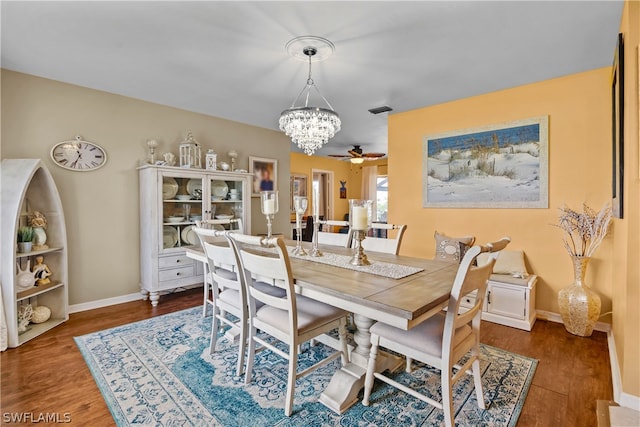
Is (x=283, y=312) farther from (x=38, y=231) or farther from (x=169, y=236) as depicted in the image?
(x=38, y=231)

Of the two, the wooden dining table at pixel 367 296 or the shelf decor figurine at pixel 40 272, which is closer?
the wooden dining table at pixel 367 296

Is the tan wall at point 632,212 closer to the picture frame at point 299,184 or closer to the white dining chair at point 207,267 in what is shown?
the white dining chair at point 207,267

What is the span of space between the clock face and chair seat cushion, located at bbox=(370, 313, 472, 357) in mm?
3337

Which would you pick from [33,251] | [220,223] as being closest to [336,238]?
[220,223]

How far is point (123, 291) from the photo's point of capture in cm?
348

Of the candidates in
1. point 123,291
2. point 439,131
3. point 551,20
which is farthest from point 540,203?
point 123,291

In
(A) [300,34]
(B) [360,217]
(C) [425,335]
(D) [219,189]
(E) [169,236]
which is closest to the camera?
(C) [425,335]

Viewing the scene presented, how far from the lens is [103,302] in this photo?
3.32 m

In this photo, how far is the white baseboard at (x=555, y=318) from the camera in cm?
264

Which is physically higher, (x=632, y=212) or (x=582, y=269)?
(x=632, y=212)

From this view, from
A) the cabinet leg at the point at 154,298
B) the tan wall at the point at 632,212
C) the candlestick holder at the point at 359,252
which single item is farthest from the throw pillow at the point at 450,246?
the cabinet leg at the point at 154,298

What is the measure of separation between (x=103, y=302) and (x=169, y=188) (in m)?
1.43

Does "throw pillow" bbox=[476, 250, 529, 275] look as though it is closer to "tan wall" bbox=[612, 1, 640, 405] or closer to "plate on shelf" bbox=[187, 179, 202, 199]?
"tan wall" bbox=[612, 1, 640, 405]

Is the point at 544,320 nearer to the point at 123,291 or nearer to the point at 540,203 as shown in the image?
the point at 540,203
